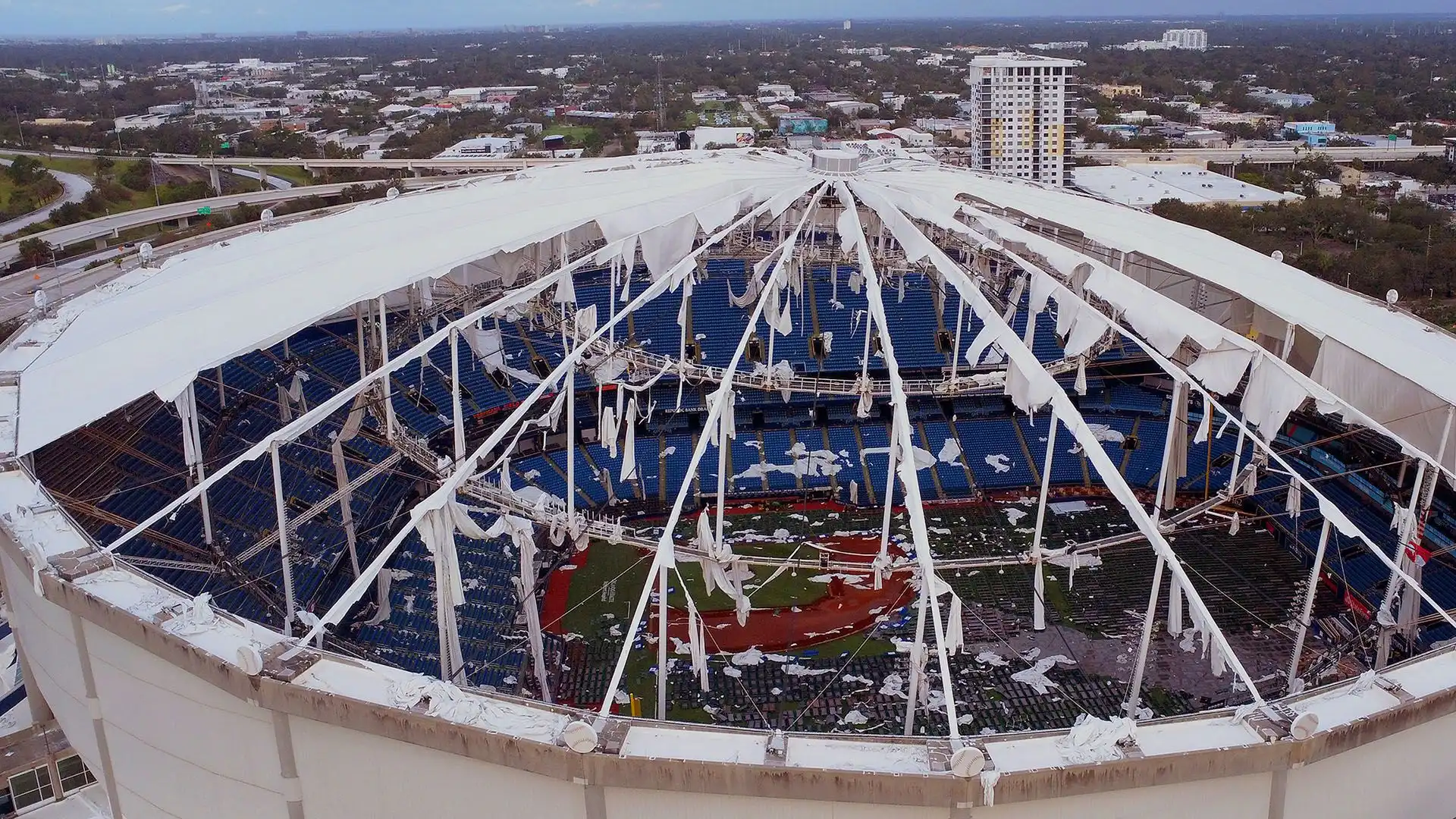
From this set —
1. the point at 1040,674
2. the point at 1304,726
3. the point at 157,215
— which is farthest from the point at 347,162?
the point at 1304,726

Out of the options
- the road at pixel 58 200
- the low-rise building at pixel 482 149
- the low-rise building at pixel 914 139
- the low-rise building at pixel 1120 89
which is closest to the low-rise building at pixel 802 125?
the low-rise building at pixel 914 139

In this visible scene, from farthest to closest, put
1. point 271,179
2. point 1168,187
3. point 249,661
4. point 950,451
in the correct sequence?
1. point 271,179
2. point 1168,187
3. point 950,451
4. point 249,661

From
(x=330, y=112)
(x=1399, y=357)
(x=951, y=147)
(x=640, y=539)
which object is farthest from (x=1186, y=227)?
(x=330, y=112)

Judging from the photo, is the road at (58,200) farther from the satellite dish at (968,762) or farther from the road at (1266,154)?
the road at (1266,154)

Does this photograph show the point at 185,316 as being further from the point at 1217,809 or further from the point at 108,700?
the point at 1217,809

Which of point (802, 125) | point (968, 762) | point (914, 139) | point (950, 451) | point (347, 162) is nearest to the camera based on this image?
point (968, 762)

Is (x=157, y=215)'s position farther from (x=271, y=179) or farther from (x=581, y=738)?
(x=581, y=738)

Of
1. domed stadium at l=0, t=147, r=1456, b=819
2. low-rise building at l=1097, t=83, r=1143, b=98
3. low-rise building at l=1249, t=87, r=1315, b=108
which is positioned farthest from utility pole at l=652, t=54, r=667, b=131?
low-rise building at l=1249, t=87, r=1315, b=108

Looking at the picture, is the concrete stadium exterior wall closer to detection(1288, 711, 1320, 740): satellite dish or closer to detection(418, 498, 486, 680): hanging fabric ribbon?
detection(1288, 711, 1320, 740): satellite dish
